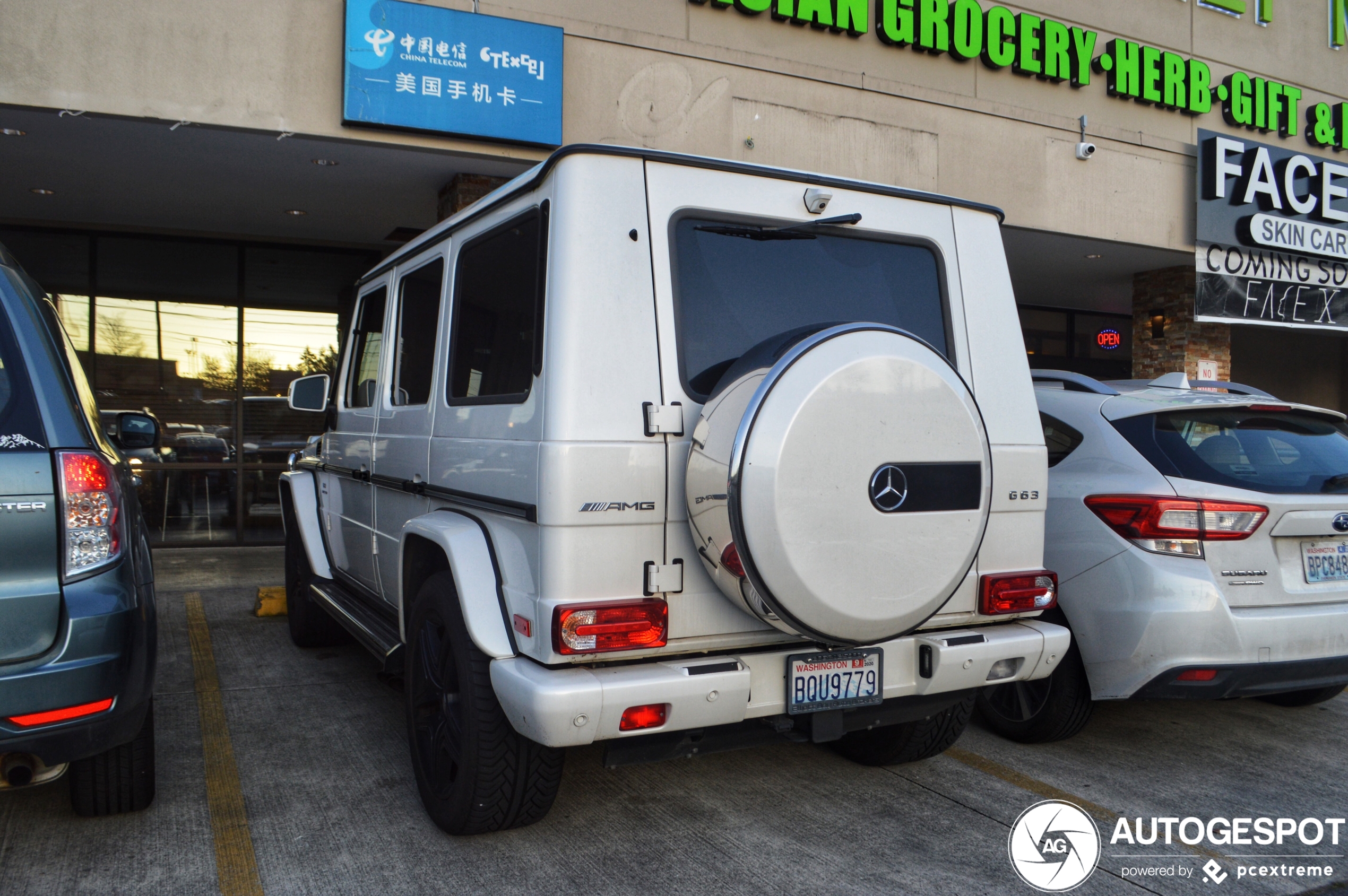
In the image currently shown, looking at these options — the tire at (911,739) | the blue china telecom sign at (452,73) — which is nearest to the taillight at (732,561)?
the tire at (911,739)

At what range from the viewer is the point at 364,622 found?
14.1ft

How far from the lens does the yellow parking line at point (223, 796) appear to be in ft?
9.90

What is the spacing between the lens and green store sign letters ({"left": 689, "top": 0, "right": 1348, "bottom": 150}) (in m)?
9.57

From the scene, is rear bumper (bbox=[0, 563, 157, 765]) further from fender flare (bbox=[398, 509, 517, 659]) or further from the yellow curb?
the yellow curb

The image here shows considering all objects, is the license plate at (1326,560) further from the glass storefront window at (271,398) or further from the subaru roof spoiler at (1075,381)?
the glass storefront window at (271,398)

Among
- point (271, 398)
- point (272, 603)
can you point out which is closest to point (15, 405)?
point (272, 603)

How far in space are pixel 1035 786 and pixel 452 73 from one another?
22.0 ft

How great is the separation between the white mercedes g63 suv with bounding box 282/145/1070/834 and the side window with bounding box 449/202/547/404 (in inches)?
0.5

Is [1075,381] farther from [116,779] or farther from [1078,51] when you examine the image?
[1078,51]

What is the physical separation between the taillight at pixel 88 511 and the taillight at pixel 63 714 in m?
0.37

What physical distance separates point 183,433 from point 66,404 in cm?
A: 860

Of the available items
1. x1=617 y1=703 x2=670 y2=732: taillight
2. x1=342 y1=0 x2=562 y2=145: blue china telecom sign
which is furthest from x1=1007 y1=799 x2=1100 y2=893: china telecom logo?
x1=342 y1=0 x2=562 y2=145: blue china telecom sign

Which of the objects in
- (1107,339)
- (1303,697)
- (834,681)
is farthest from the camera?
(1107,339)

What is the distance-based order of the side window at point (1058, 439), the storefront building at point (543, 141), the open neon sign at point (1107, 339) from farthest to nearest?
the open neon sign at point (1107, 339), the storefront building at point (543, 141), the side window at point (1058, 439)
